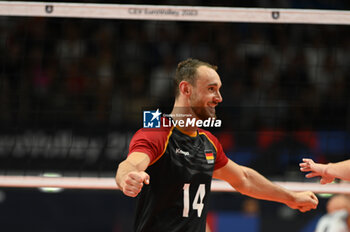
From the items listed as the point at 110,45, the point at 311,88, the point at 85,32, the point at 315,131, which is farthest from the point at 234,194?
the point at 85,32

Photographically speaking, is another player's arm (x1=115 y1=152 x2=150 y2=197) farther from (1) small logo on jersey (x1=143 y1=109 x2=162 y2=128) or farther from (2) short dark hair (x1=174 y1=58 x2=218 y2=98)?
(1) small logo on jersey (x1=143 y1=109 x2=162 y2=128)

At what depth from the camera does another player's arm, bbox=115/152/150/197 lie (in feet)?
9.04

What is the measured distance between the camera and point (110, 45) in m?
6.39

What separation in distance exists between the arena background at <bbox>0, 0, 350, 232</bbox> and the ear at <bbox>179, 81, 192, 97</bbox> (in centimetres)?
155

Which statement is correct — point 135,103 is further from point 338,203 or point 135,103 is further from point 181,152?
point 338,203

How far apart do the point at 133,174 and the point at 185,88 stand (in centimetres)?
124

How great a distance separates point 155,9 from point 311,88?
7.92 feet

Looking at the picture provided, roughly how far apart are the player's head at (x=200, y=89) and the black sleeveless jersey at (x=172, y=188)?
0.24 meters

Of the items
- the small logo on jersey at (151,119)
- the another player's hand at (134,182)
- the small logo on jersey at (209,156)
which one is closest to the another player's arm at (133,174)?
the another player's hand at (134,182)

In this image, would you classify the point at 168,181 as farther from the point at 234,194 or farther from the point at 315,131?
the point at 315,131

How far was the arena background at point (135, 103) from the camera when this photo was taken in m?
5.43

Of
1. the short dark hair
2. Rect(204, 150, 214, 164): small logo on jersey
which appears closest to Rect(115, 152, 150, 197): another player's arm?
Rect(204, 150, 214, 164): small logo on jersey

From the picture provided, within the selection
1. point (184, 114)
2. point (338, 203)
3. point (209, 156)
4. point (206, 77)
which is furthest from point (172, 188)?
point (338, 203)

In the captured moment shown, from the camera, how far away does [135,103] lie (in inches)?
226
